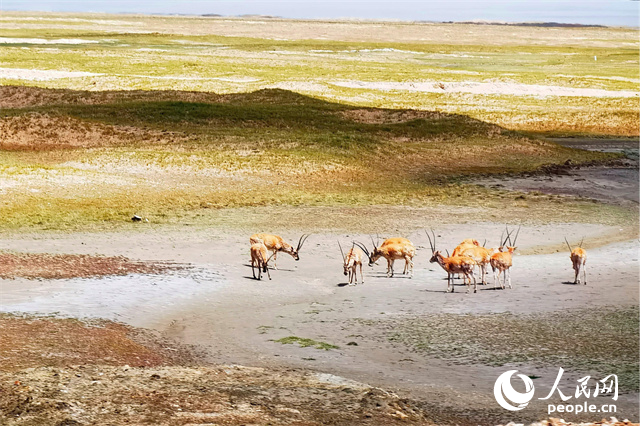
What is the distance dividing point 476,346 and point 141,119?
1108 inches

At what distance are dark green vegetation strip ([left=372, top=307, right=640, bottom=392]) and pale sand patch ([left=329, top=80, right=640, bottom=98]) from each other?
4879cm

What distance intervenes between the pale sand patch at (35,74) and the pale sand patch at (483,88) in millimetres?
17487

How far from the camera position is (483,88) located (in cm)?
6625

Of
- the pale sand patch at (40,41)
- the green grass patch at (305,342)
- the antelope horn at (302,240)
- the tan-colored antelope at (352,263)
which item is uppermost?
the pale sand patch at (40,41)

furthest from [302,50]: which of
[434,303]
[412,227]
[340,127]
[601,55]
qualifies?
[434,303]

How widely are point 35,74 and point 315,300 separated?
165ft

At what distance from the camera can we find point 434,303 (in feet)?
52.4

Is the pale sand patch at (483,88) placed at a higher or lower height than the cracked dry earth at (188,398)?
higher

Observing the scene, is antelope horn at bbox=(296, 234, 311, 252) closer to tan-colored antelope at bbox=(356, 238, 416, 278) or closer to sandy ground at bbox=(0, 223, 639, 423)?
sandy ground at bbox=(0, 223, 639, 423)

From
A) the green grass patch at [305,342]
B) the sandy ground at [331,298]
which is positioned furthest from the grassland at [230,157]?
the green grass patch at [305,342]

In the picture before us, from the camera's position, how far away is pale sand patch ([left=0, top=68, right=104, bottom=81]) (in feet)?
199

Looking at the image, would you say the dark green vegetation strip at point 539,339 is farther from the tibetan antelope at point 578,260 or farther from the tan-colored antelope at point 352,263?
the tan-colored antelope at point 352,263

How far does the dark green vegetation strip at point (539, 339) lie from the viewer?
42.2 feet

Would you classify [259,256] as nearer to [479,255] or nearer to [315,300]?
[315,300]
